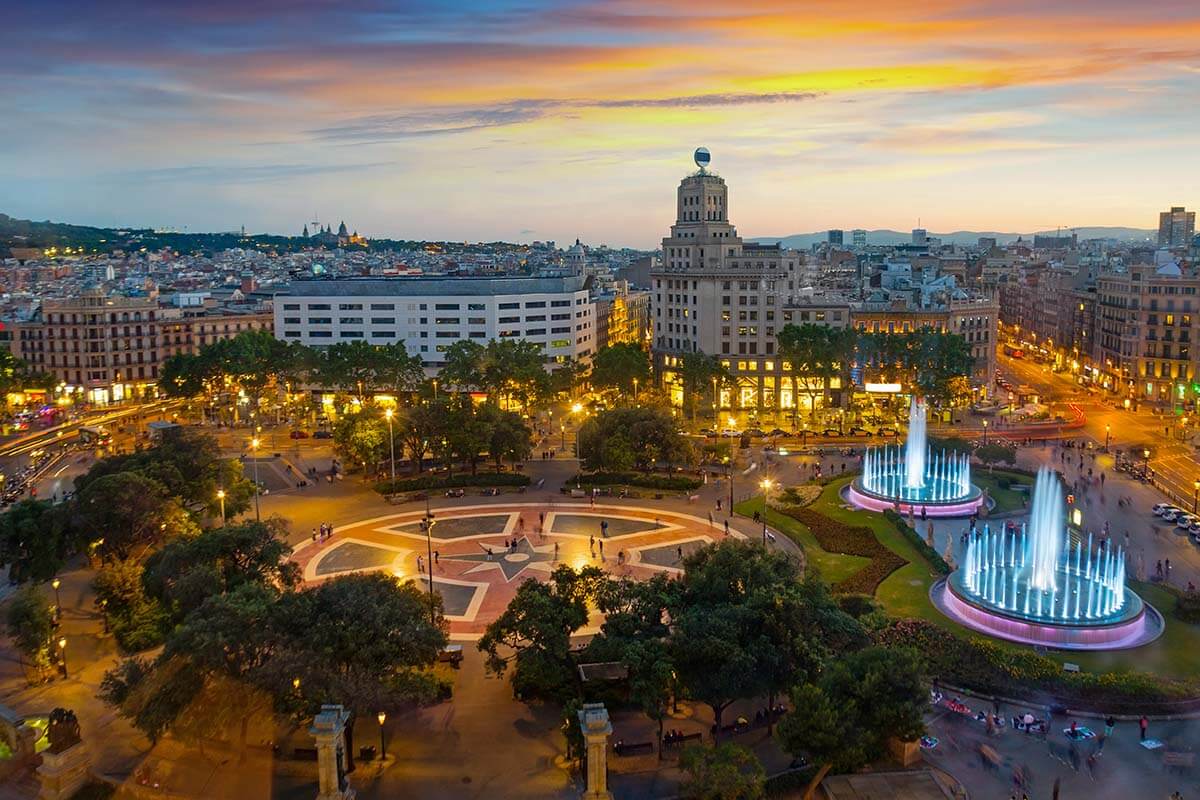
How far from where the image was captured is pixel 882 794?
3428 cm

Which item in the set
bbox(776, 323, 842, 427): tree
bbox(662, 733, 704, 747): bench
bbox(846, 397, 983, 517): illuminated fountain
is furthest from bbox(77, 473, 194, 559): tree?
bbox(776, 323, 842, 427): tree

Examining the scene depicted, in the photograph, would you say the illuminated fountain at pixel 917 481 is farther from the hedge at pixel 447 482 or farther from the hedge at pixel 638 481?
the hedge at pixel 447 482

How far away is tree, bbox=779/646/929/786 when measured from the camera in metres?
33.7

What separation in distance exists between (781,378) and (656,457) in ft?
159

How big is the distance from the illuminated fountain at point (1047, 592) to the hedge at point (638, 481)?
24.1 meters

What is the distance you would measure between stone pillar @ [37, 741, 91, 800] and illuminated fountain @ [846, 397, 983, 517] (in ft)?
184

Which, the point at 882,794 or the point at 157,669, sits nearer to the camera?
the point at 882,794

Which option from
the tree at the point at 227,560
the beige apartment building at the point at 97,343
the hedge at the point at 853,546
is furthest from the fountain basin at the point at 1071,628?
the beige apartment building at the point at 97,343

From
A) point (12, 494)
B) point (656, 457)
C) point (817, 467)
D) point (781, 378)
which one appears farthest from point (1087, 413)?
point (12, 494)

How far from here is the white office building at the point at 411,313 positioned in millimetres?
136000

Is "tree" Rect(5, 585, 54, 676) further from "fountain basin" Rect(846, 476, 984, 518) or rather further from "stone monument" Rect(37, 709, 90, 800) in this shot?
"fountain basin" Rect(846, 476, 984, 518)

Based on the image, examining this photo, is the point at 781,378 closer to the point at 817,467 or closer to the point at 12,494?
the point at 817,467

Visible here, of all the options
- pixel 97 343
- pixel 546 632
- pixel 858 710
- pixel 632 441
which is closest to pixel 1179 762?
pixel 858 710

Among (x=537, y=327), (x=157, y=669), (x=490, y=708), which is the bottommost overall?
(x=490, y=708)
